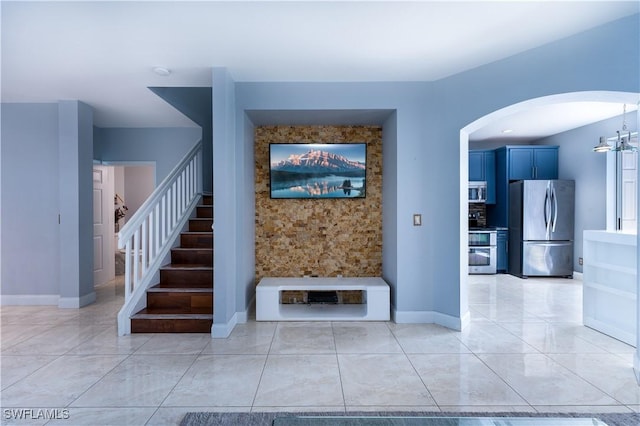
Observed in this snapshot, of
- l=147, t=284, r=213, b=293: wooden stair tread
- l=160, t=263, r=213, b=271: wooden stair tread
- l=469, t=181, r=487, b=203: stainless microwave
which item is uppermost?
l=469, t=181, r=487, b=203: stainless microwave

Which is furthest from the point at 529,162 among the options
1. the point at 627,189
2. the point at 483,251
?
the point at 483,251

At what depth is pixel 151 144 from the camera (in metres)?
5.52

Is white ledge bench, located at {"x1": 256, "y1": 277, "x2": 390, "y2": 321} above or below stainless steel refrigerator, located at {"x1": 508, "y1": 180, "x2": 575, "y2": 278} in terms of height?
below

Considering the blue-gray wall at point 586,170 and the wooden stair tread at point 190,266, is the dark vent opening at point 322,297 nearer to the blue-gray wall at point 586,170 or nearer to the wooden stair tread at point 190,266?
the wooden stair tread at point 190,266

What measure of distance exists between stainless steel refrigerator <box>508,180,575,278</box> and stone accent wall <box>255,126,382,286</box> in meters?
3.31

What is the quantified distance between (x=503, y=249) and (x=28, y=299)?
7.76 m

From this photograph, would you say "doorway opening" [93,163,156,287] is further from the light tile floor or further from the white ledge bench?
the white ledge bench

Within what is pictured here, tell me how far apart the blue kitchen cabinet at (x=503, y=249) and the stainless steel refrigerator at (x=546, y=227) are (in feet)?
1.25

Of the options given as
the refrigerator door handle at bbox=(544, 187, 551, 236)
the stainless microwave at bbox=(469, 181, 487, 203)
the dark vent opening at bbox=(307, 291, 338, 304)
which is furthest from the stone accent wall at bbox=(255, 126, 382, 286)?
the refrigerator door handle at bbox=(544, 187, 551, 236)

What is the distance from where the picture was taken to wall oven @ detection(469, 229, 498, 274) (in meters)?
6.20

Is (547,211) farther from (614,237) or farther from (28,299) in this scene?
(28,299)

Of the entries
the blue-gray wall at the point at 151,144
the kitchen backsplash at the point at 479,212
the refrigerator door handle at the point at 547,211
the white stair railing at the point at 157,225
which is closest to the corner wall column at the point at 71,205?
the white stair railing at the point at 157,225

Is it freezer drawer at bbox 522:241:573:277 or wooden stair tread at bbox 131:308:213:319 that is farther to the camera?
freezer drawer at bbox 522:241:573:277

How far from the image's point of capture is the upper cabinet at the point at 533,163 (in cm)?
617
